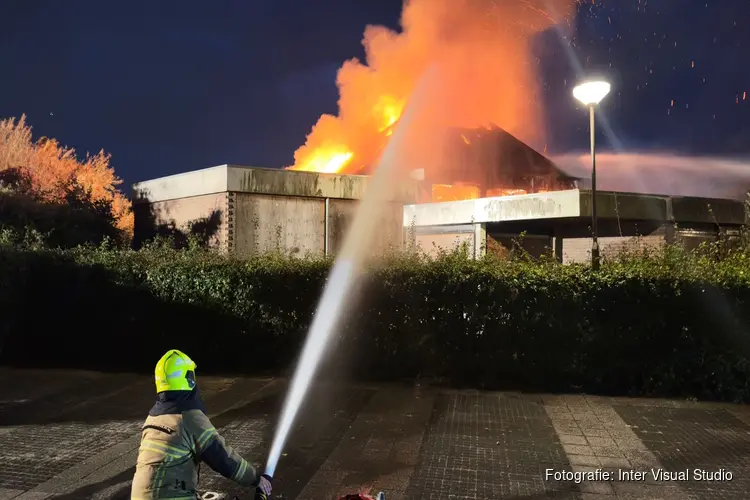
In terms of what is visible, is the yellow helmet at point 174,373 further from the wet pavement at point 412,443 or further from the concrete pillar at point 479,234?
the concrete pillar at point 479,234

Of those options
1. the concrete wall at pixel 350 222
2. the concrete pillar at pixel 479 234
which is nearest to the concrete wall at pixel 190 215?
the concrete wall at pixel 350 222

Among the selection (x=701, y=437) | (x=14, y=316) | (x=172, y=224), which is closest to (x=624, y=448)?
(x=701, y=437)

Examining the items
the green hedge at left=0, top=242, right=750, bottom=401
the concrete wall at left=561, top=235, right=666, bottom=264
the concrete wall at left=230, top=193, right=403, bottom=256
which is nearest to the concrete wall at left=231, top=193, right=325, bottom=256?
the concrete wall at left=230, top=193, right=403, bottom=256

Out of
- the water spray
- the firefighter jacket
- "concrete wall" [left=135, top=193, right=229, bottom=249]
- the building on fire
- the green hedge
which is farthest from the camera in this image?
"concrete wall" [left=135, top=193, right=229, bottom=249]

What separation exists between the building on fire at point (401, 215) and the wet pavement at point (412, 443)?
6.89 m

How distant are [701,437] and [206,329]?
7966 mm

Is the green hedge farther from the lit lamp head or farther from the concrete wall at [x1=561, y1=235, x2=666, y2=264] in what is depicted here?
the concrete wall at [x1=561, y1=235, x2=666, y2=264]

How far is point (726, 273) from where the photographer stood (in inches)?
340

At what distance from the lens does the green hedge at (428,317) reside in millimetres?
8562

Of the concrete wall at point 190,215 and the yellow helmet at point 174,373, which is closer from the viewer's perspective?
the yellow helmet at point 174,373

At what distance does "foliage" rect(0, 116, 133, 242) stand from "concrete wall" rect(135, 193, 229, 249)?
1187 mm

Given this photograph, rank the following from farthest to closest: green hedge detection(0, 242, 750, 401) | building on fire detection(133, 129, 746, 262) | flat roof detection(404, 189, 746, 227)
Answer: building on fire detection(133, 129, 746, 262), flat roof detection(404, 189, 746, 227), green hedge detection(0, 242, 750, 401)

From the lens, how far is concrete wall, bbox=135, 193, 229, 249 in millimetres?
16594

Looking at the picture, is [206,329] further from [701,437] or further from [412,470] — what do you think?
[701,437]
